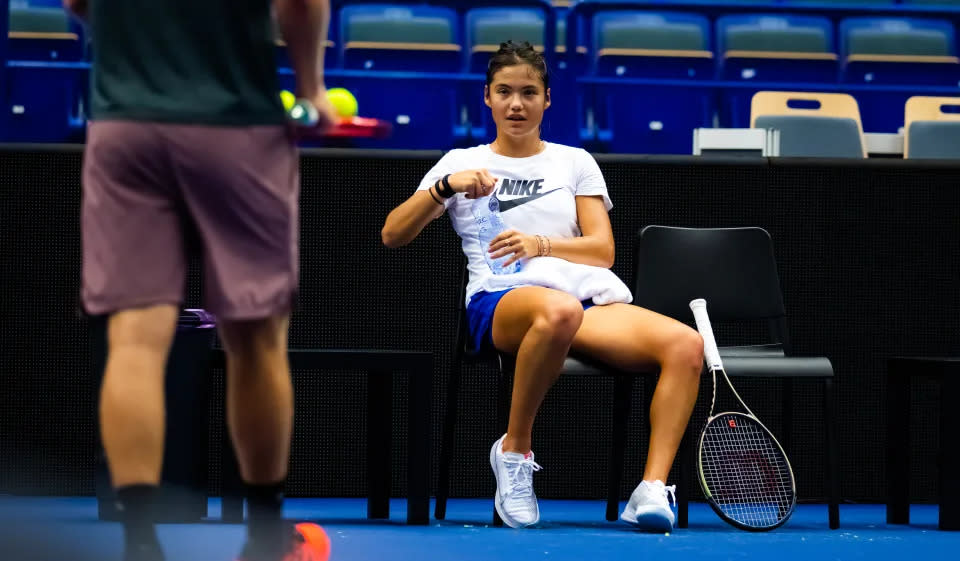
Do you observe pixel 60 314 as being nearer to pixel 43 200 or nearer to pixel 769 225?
pixel 43 200

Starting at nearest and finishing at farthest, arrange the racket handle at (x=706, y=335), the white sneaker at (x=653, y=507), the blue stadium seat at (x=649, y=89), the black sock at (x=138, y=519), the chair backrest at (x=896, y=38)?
the black sock at (x=138, y=519), the white sneaker at (x=653, y=507), the racket handle at (x=706, y=335), the blue stadium seat at (x=649, y=89), the chair backrest at (x=896, y=38)

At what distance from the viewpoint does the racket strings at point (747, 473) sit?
2711mm

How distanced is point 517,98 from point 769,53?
4261mm

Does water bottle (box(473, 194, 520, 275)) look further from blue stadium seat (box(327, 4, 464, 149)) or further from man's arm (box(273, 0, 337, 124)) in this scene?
blue stadium seat (box(327, 4, 464, 149))

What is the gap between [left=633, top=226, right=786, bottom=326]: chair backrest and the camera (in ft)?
10.4

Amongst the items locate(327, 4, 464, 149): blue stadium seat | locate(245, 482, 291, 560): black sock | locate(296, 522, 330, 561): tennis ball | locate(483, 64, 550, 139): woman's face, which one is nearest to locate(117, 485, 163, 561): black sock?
locate(245, 482, 291, 560): black sock

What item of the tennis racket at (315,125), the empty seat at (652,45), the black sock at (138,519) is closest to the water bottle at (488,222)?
the tennis racket at (315,125)

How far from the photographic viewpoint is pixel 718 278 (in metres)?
3.22

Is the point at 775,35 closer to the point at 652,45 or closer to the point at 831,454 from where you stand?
the point at 652,45

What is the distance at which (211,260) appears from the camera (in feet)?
4.96

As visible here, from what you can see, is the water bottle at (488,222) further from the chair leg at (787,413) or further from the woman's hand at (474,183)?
the chair leg at (787,413)

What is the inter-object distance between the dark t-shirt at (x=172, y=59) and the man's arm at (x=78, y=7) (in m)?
0.11

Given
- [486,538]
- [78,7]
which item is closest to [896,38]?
[486,538]

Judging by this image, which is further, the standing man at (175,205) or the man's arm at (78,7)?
the man's arm at (78,7)
